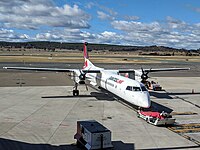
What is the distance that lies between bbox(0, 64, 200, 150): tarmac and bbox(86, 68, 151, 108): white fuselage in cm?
136

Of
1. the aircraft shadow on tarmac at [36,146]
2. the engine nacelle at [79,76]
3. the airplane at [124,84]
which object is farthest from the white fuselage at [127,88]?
the aircraft shadow on tarmac at [36,146]

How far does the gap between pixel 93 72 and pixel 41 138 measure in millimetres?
17222

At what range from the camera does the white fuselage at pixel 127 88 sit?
77.6 feet

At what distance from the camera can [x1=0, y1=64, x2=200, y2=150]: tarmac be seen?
16.7 metres

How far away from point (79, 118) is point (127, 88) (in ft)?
18.4

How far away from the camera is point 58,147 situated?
620 inches

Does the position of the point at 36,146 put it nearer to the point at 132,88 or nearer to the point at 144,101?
the point at 144,101

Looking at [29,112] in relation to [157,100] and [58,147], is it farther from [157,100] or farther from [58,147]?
[157,100]

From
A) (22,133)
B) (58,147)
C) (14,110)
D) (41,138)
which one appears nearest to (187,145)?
(58,147)

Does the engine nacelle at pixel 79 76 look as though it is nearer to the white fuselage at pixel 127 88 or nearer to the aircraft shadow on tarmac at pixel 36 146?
the white fuselage at pixel 127 88

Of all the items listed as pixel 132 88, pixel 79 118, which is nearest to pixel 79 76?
pixel 132 88

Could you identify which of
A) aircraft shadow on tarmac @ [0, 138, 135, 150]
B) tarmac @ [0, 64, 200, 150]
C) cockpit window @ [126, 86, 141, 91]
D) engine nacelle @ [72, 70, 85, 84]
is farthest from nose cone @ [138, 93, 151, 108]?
engine nacelle @ [72, 70, 85, 84]

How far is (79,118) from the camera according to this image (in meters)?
22.8

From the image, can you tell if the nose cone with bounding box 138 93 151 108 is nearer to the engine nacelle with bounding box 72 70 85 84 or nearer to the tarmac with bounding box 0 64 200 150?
the tarmac with bounding box 0 64 200 150
